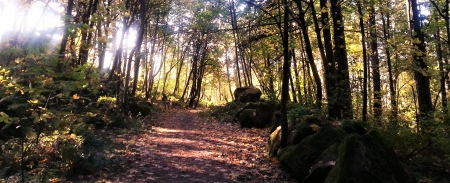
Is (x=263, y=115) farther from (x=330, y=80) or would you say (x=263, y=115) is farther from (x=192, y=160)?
(x=192, y=160)

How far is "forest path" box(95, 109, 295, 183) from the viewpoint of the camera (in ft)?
23.5

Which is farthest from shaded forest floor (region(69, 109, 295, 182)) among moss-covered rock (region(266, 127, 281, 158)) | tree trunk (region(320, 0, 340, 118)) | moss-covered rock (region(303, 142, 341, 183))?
tree trunk (region(320, 0, 340, 118))

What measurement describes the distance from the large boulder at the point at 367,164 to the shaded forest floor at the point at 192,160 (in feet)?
7.40

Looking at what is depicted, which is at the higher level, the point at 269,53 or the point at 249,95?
the point at 269,53

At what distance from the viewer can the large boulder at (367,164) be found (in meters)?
4.99

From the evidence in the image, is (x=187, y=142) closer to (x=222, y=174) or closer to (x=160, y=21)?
(x=222, y=174)

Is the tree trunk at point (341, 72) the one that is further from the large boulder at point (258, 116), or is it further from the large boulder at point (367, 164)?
the large boulder at point (367, 164)

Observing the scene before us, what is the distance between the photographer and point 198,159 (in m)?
8.81

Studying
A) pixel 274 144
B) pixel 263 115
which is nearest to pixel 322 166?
pixel 274 144

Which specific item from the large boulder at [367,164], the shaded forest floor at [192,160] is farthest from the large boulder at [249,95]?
the large boulder at [367,164]

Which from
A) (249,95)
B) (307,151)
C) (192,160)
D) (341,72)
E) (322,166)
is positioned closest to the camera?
(322,166)

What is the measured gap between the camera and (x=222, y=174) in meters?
7.48

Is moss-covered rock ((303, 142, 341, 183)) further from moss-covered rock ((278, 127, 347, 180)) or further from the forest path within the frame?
the forest path

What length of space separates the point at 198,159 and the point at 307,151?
9.91ft
